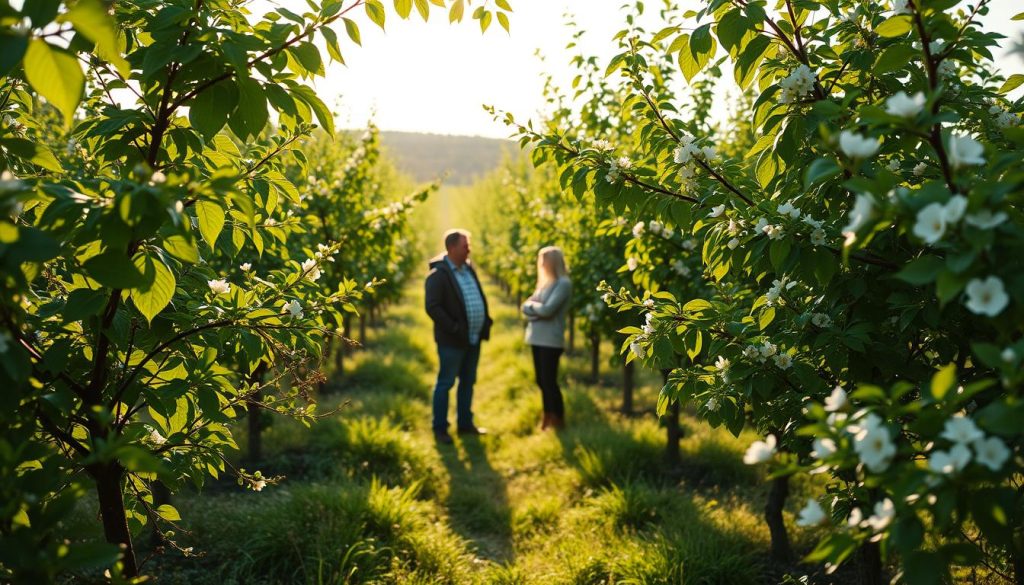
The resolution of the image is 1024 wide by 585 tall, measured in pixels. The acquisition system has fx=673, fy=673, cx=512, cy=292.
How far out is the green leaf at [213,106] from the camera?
1.60 m

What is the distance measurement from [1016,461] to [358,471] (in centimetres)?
497

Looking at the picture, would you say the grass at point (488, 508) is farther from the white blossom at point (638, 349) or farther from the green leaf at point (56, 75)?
Result: the green leaf at point (56, 75)

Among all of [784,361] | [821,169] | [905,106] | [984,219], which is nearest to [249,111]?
[821,169]

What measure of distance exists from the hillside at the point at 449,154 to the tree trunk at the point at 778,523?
10836 cm

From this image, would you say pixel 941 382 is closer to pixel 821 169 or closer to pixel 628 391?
pixel 821 169

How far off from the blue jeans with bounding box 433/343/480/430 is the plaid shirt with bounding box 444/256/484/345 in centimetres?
16

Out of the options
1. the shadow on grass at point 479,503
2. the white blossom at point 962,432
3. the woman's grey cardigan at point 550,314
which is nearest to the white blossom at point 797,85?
the white blossom at point 962,432

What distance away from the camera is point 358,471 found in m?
5.41

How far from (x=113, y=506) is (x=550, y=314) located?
17.3ft

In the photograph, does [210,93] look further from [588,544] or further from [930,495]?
[588,544]

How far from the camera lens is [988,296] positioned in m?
1.01

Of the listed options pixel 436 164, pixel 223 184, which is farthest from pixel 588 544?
pixel 436 164

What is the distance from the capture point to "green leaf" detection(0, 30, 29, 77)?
104cm

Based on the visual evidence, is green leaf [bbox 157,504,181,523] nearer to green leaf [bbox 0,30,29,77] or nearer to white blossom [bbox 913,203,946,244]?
green leaf [bbox 0,30,29,77]
